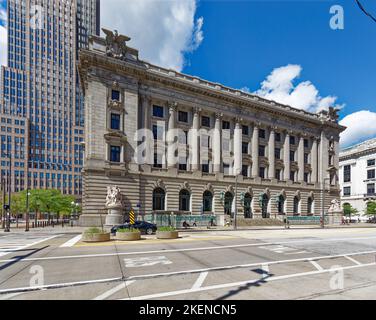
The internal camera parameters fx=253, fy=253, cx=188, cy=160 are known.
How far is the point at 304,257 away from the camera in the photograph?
45.3ft

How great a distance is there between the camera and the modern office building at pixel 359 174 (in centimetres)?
7862

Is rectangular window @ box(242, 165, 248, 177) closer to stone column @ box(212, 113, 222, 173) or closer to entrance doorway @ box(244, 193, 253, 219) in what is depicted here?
entrance doorway @ box(244, 193, 253, 219)

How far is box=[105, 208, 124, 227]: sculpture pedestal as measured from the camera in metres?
33.6

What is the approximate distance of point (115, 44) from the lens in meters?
38.7

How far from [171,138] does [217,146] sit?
9.22 m

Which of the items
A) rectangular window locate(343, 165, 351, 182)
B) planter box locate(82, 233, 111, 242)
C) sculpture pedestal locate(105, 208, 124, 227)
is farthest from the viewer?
rectangular window locate(343, 165, 351, 182)

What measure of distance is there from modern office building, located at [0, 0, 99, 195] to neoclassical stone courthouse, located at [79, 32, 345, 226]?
3668 inches

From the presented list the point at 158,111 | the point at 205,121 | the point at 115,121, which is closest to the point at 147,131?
the point at 158,111

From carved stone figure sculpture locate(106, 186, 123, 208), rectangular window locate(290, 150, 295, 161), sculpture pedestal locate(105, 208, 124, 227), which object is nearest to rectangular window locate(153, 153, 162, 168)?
carved stone figure sculpture locate(106, 186, 123, 208)

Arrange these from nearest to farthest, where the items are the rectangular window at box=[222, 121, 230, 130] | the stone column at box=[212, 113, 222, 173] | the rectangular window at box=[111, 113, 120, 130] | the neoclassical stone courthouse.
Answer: the neoclassical stone courthouse, the rectangular window at box=[111, 113, 120, 130], the stone column at box=[212, 113, 222, 173], the rectangular window at box=[222, 121, 230, 130]

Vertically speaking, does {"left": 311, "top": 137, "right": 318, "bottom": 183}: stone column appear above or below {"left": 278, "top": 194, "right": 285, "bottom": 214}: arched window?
above

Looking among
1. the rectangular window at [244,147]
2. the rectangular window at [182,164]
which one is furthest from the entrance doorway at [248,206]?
the rectangular window at [182,164]
